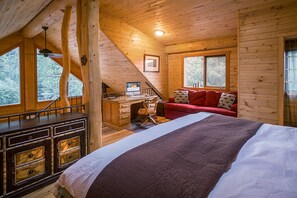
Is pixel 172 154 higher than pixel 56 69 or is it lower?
lower

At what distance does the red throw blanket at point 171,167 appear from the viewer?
3.05 ft

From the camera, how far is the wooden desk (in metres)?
4.62

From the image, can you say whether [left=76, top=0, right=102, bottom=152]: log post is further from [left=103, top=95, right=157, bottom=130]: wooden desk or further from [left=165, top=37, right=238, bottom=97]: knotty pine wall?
[left=165, top=37, right=238, bottom=97]: knotty pine wall

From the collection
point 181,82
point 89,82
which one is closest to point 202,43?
point 181,82

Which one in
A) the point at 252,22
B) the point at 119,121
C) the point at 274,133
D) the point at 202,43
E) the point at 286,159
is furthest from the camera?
the point at 202,43

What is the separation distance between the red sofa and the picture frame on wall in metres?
1.09

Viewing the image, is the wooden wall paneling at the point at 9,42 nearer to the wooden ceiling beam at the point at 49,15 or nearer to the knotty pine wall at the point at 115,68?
the wooden ceiling beam at the point at 49,15

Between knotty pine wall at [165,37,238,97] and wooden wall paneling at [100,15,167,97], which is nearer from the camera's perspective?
wooden wall paneling at [100,15,167,97]

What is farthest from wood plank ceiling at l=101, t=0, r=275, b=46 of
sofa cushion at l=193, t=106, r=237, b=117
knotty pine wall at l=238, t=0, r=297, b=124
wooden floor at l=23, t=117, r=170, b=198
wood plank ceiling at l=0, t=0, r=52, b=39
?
wooden floor at l=23, t=117, r=170, b=198

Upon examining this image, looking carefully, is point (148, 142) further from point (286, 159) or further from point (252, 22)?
point (252, 22)

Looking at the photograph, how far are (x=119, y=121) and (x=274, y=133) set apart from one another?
3477 mm

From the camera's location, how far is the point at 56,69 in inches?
239

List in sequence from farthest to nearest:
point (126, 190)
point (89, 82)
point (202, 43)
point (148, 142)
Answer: point (202, 43)
point (89, 82)
point (148, 142)
point (126, 190)

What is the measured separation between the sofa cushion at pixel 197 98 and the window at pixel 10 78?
493 cm
